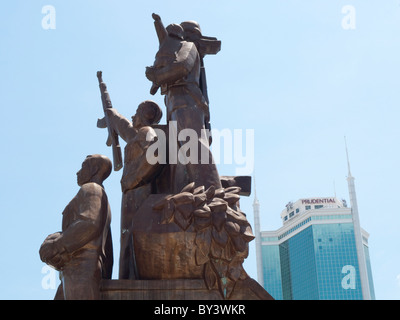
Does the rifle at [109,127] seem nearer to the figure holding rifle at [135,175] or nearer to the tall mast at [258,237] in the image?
the figure holding rifle at [135,175]

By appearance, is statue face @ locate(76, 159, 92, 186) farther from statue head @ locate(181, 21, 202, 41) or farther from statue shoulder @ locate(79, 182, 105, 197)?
statue head @ locate(181, 21, 202, 41)

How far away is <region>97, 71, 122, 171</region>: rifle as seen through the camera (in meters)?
9.23

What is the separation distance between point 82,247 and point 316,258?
258ft

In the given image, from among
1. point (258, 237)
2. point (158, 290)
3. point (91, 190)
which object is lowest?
point (158, 290)

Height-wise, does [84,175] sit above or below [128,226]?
above

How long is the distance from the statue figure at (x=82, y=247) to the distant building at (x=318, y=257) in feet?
247

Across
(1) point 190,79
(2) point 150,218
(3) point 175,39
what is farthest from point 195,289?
(3) point 175,39

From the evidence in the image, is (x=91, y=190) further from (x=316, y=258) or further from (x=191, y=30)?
(x=316, y=258)

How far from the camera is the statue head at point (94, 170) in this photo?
25.0 feet

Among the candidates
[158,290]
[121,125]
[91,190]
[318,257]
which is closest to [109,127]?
[121,125]

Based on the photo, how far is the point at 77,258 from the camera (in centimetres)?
683

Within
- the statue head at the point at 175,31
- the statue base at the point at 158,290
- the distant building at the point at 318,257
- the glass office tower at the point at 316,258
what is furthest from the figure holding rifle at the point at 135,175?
the distant building at the point at 318,257

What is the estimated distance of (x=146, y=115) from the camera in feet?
28.8

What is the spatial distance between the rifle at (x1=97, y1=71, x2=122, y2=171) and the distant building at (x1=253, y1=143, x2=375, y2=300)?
240 feet
